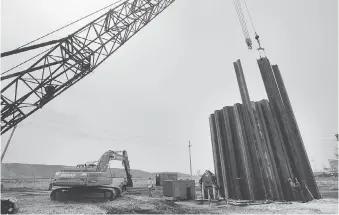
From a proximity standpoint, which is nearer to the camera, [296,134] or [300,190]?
[300,190]

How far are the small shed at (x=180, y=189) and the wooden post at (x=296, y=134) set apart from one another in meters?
6.34

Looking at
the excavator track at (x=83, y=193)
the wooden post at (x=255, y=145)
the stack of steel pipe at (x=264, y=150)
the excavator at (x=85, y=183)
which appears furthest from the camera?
the excavator track at (x=83, y=193)

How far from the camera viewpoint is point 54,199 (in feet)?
42.8

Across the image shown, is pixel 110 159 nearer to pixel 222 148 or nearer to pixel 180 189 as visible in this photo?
pixel 180 189

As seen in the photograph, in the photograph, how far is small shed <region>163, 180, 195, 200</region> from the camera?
39.9 ft

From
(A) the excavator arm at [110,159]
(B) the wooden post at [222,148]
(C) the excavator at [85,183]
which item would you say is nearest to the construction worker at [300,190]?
(B) the wooden post at [222,148]

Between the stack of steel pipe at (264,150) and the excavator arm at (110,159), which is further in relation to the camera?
the excavator arm at (110,159)

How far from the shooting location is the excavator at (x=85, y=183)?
12148mm

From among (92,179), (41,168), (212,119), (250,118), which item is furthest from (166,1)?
(41,168)

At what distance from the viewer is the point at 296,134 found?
37.8 feet

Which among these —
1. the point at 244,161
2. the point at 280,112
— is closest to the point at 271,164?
the point at 244,161

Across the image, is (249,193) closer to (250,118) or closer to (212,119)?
(250,118)

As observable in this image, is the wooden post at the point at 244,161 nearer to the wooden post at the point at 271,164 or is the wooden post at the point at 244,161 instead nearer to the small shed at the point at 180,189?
the wooden post at the point at 271,164

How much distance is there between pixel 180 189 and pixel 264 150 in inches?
213
